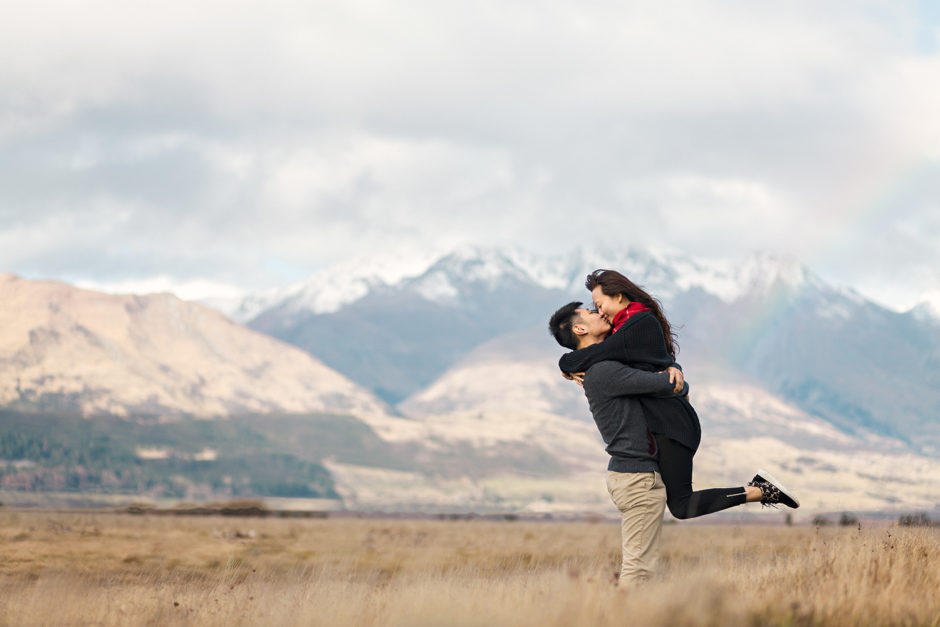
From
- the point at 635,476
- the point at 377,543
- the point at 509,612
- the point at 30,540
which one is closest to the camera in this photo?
the point at 509,612

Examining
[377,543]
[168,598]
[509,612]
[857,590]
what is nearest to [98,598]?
[168,598]

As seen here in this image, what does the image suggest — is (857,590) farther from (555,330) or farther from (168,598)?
(168,598)

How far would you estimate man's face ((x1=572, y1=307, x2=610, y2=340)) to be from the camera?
32.8ft

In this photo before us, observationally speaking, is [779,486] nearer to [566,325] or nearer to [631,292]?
[631,292]

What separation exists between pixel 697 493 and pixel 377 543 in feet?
120

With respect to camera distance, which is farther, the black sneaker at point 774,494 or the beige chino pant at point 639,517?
the black sneaker at point 774,494

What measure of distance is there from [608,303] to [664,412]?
1.18m

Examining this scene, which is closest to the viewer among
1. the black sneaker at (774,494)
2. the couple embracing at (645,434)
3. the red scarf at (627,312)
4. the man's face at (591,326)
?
the couple embracing at (645,434)

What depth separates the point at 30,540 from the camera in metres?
35.4

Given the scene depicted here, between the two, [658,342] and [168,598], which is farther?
[168,598]

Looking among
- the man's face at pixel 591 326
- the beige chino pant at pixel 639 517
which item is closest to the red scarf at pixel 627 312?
the man's face at pixel 591 326

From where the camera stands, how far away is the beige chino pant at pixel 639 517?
944cm

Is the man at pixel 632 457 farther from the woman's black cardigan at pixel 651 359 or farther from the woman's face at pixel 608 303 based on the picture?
the woman's face at pixel 608 303

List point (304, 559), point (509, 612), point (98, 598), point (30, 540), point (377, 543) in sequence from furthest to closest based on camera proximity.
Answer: point (377, 543) < point (30, 540) < point (304, 559) < point (98, 598) < point (509, 612)
